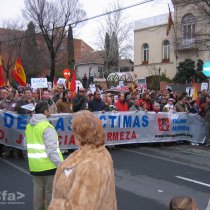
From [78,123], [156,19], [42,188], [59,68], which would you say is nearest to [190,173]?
[42,188]

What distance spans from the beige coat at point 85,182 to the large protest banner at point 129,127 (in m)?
7.78

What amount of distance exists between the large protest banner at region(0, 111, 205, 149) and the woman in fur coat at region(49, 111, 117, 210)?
7.74 meters

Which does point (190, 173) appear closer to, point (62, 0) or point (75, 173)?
point (75, 173)

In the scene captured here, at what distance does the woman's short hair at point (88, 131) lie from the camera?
297 centimetres

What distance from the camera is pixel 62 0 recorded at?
4722 centimetres

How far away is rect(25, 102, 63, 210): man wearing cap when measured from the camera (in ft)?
15.7

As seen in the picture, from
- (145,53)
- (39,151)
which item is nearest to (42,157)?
(39,151)

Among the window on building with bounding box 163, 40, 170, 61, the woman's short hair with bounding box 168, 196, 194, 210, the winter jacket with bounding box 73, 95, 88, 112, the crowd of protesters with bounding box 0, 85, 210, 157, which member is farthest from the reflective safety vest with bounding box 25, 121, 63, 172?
the window on building with bounding box 163, 40, 170, 61

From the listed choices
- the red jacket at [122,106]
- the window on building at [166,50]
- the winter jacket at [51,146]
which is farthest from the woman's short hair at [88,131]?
the window on building at [166,50]

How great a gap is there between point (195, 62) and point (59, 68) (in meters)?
22.0

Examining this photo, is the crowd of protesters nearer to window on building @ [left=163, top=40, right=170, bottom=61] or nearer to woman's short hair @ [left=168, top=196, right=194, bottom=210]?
woman's short hair @ [left=168, top=196, right=194, bottom=210]

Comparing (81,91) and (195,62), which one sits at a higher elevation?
(195,62)

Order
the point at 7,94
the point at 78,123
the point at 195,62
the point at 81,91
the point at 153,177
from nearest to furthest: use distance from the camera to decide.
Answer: the point at 78,123, the point at 153,177, the point at 7,94, the point at 81,91, the point at 195,62

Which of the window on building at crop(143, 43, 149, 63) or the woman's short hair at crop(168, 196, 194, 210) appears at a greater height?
the window on building at crop(143, 43, 149, 63)
